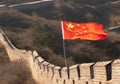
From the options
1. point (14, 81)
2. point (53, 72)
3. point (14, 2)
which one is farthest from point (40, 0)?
point (53, 72)

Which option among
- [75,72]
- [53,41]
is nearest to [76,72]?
[75,72]

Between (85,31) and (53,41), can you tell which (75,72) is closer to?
(85,31)

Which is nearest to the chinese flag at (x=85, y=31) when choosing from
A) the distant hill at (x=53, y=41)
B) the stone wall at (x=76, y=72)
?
the stone wall at (x=76, y=72)

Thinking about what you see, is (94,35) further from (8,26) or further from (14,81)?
(8,26)

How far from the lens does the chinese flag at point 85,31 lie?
11.4 metres

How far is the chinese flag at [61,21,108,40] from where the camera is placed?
1135 cm

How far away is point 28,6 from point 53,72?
3499cm

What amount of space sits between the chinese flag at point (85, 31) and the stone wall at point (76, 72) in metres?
1.28

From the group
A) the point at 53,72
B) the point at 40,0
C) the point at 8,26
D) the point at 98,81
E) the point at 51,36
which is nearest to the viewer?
the point at 98,81

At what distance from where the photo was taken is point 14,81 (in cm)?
1716

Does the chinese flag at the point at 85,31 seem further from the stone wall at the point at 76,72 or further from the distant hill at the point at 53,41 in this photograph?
the distant hill at the point at 53,41

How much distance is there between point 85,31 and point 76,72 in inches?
75.3

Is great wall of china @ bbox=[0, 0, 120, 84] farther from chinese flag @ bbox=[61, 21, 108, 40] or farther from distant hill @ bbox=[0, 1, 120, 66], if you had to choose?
distant hill @ bbox=[0, 1, 120, 66]

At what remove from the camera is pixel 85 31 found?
11.6m
